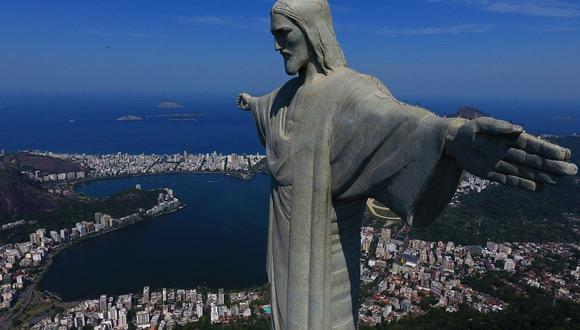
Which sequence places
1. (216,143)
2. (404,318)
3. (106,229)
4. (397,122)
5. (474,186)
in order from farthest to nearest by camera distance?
1. (216,143)
2. (474,186)
3. (106,229)
4. (404,318)
5. (397,122)

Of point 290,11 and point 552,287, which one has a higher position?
point 290,11

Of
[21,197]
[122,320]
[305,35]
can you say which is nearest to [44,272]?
[122,320]

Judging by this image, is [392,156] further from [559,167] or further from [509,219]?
[509,219]

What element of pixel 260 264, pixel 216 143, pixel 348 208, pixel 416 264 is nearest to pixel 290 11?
pixel 348 208

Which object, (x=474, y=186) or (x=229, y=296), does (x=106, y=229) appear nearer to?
(x=229, y=296)

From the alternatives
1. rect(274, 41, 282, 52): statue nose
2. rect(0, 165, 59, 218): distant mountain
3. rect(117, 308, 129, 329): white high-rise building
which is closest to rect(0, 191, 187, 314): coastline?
rect(117, 308, 129, 329): white high-rise building

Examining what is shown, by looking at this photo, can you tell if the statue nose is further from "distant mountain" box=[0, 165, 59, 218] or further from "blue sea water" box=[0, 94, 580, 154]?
"blue sea water" box=[0, 94, 580, 154]
